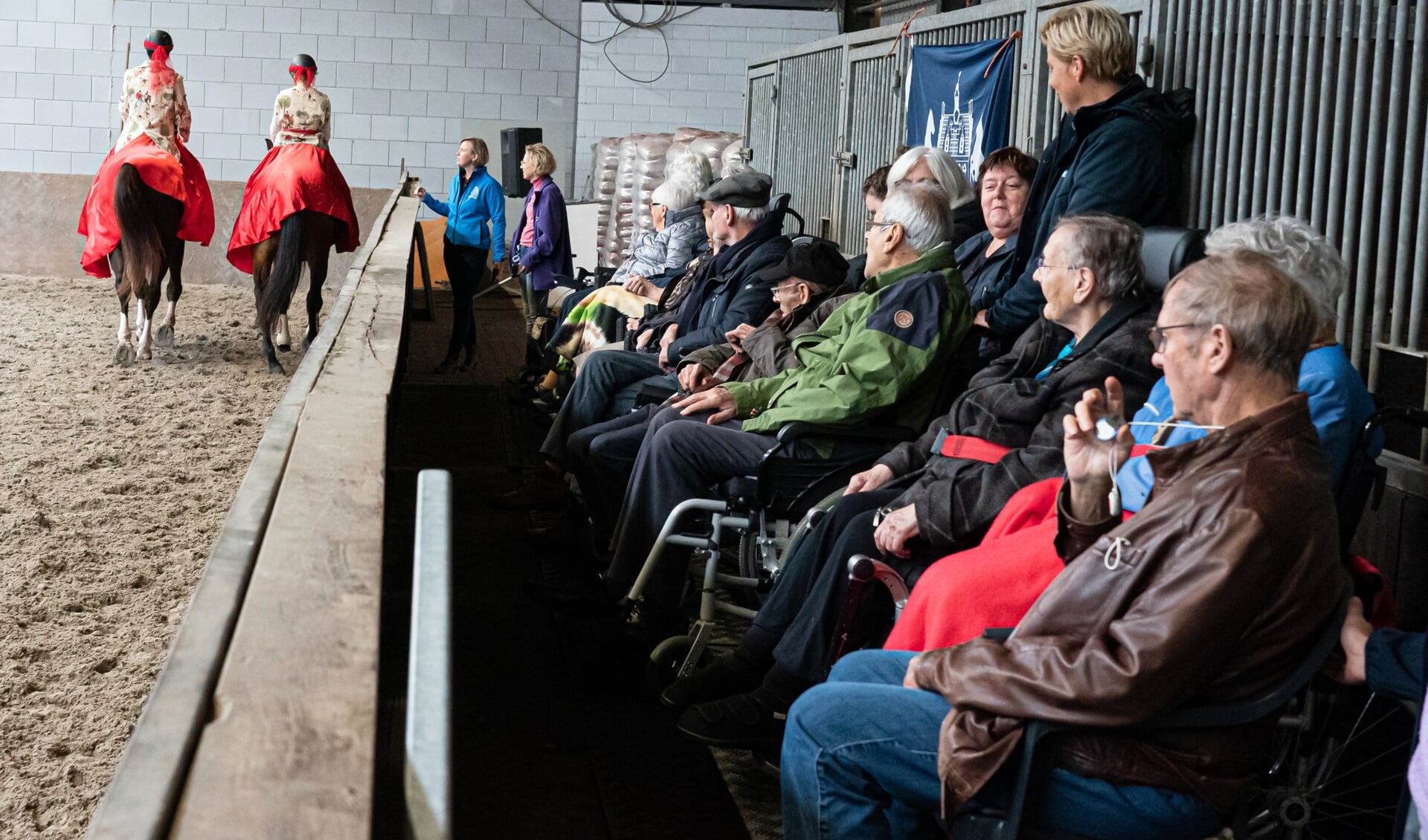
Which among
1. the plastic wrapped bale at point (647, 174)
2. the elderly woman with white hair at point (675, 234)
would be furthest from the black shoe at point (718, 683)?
the plastic wrapped bale at point (647, 174)

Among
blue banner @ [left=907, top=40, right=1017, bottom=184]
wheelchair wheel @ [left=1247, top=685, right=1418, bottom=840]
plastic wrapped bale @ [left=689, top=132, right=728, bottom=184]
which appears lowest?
wheelchair wheel @ [left=1247, top=685, right=1418, bottom=840]

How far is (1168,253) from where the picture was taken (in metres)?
2.54

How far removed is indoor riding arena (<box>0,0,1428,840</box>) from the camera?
148 centimetres

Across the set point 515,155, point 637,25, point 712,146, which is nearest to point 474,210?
point 712,146

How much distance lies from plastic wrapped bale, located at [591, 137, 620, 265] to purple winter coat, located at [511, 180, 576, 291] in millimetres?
2957

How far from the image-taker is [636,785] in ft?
8.36

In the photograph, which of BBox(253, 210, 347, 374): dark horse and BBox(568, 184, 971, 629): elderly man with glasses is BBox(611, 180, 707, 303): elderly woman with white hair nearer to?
BBox(568, 184, 971, 629): elderly man with glasses

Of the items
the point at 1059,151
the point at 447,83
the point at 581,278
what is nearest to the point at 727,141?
the point at 581,278

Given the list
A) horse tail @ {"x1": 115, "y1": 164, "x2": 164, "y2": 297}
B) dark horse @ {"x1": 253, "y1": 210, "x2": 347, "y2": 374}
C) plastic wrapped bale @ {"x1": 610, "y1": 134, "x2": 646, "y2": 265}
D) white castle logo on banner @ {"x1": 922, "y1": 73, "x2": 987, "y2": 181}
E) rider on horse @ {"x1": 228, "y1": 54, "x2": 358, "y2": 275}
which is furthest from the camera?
plastic wrapped bale @ {"x1": 610, "y1": 134, "x2": 646, "y2": 265}

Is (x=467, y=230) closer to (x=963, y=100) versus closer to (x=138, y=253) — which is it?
(x=138, y=253)

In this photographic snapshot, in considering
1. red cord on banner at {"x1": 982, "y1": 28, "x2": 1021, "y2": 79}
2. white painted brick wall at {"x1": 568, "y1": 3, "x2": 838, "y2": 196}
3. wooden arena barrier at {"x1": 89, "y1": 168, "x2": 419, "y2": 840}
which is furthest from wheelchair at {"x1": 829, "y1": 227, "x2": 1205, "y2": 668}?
white painted brick wall at {"x1": 568, "y1": 3, "x2": 838, "y2": 196}

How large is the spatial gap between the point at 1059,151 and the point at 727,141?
232 inches

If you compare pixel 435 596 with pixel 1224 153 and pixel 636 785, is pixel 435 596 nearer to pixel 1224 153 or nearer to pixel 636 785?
pixel 636 785

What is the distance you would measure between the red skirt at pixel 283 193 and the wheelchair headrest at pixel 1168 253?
5606 mm
